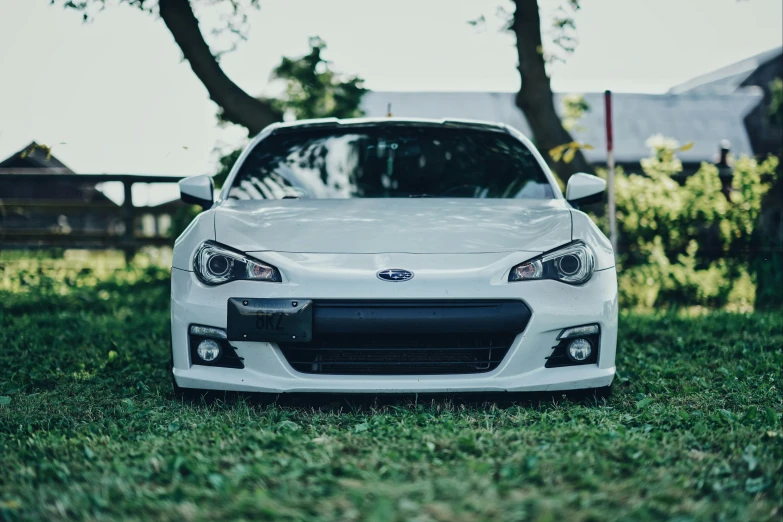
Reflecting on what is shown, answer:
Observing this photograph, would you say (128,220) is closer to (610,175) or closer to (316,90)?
(316,90)

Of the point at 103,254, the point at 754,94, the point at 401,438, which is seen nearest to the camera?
the point at 401,438

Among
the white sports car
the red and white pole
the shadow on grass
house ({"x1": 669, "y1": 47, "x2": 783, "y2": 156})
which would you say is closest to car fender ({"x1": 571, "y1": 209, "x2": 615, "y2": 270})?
the white sports car

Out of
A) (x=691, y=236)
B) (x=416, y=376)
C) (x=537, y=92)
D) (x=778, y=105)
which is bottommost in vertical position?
(x=416, y=376)

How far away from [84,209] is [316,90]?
3.27m

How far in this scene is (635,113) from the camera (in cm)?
3136

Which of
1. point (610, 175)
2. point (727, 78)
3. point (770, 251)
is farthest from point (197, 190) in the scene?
point (727, 78)

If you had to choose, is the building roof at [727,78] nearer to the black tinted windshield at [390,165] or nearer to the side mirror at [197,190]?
the black tinted windshield at [390,165]

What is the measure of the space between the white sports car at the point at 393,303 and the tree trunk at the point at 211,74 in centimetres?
468

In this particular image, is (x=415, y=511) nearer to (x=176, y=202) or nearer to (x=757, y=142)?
(x=176, y=202)

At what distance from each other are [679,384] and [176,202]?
6.73m

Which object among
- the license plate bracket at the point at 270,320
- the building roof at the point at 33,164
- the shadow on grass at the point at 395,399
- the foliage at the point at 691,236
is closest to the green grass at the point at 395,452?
the shadow on grass at the point at 395,399

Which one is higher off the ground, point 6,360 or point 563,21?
point 563,21

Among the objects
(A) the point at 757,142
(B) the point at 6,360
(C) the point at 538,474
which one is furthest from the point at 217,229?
(A) the point at 757,142

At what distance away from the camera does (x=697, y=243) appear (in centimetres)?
809
